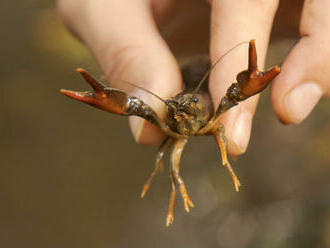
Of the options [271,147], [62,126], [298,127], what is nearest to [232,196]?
[271,147]

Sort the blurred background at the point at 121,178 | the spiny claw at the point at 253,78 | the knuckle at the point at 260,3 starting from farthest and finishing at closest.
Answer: the blurred background at the point at 121,178 → the knuckle at the point at 260,3 → the spiny claw at the point at 253,78

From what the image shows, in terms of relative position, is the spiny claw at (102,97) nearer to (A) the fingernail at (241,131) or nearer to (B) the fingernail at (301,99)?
(A) the fingernail at (241,131)

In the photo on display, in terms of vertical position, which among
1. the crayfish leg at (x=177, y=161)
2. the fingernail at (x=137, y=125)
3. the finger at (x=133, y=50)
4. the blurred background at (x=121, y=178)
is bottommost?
the blurred background at (x=121, y=178)

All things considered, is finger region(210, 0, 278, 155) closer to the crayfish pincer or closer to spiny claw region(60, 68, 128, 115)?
the crayfish pincer

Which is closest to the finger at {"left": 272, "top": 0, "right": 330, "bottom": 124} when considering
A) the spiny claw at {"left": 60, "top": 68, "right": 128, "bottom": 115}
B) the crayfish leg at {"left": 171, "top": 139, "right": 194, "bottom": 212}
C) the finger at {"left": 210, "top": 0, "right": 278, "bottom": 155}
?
the finger at {"left": 210, "top": 0, "right": 278, "bottom": 155}

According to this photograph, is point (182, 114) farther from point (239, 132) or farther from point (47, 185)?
point (47, 185)

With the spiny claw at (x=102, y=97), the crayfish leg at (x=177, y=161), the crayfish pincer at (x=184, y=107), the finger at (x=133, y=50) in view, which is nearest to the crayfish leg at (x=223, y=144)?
the crayfish pincer at (x=184, y=107)

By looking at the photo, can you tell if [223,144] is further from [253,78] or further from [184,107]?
[253,78]

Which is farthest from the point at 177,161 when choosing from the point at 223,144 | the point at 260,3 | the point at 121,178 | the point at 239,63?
the point at 121,178
